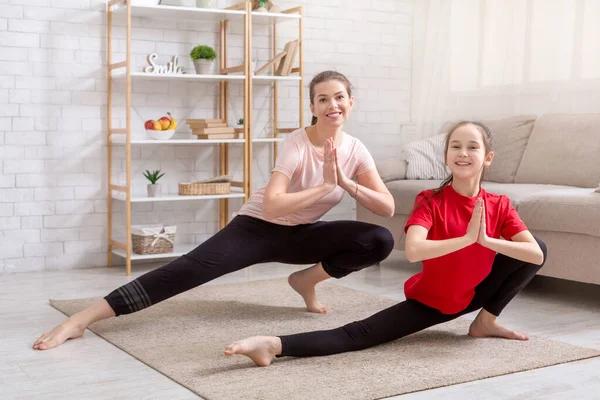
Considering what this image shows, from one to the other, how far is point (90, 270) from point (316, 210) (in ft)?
6.32

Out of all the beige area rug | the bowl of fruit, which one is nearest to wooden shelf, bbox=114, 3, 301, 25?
the bowl of fruit

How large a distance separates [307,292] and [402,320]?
2.29 feet

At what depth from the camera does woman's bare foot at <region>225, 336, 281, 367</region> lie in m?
2.29

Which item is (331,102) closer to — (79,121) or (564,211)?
(564,211)

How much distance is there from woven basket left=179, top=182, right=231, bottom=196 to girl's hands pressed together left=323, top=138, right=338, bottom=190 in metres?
1.87

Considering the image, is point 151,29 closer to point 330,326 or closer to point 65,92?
point 65,92

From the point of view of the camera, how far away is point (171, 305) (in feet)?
11.0

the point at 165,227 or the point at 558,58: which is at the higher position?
the point at 558,58

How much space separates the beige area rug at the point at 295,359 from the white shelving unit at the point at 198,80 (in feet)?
3.38

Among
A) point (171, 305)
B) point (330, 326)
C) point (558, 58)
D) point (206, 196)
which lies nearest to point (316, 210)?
point (330, 326)

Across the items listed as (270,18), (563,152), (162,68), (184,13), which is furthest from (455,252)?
(270,18)

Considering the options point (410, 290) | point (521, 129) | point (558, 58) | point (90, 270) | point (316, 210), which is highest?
point (558, 58)

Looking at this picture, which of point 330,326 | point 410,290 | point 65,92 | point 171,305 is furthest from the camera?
point 65,92

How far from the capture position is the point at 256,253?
290 centimetres
